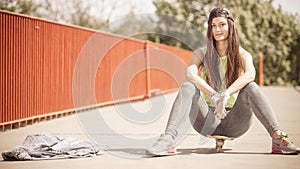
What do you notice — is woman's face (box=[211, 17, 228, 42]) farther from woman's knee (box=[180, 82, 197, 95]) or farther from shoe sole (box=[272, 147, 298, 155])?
shoe sole (box=[272, 147, 298, 155])

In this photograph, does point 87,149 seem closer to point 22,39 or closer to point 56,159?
point 56,159

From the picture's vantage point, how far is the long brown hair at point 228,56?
207 inches

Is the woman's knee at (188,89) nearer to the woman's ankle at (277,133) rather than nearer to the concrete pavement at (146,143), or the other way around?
the concrete pavement at (146,143)

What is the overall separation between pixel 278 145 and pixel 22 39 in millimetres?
4479

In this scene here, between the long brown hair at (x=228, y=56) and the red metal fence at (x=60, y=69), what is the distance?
330cm

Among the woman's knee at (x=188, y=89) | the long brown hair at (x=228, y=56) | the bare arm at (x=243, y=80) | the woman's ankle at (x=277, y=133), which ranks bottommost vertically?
the woman's ankle at (x=277, y=133)

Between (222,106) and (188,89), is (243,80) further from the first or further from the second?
(188,89)

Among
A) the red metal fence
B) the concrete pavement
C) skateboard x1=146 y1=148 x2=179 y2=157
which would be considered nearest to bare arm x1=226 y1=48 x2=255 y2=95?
the concrete pavement

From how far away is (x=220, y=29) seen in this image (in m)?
5.30

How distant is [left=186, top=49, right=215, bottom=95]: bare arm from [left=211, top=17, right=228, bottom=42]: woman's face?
22 centimetres

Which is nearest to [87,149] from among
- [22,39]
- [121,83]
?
[22,39]

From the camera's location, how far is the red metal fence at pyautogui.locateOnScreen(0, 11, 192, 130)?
26.1 feet

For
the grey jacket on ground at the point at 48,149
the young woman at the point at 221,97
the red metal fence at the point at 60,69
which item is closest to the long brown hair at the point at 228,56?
the young woman at the point at 221,97

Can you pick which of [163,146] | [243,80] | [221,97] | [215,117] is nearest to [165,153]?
[163,146]
